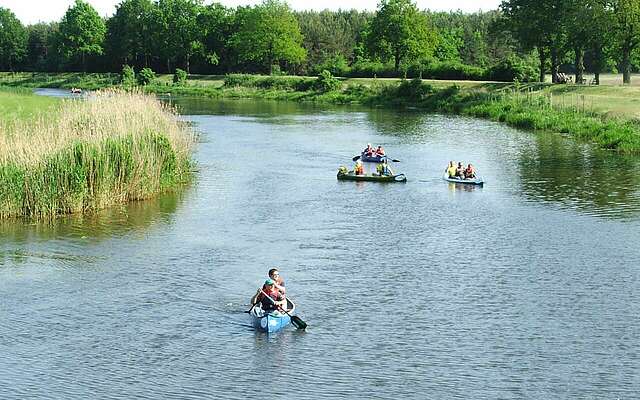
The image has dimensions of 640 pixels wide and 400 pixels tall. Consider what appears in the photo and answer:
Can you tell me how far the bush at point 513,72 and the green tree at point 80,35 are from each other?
8643 cm

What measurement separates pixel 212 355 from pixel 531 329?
9.53 meters

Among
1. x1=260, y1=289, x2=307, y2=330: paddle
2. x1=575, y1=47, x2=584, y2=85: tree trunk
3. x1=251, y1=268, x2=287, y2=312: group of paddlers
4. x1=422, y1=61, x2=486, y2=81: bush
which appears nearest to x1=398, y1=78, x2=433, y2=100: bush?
x1=422, y1=61, x2=486, y2=81: bush

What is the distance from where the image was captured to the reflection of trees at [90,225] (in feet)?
119

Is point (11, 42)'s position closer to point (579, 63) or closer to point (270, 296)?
point (579, 63)

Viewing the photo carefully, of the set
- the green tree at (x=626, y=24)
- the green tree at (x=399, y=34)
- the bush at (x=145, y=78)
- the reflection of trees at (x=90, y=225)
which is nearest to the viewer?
the reflection of trees at (x=90, y=225)

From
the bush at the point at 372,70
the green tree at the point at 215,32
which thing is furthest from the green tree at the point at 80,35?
the bush at the point at 372,70

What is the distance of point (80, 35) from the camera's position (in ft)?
567

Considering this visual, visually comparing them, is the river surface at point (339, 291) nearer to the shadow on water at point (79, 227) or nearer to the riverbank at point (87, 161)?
the shadow on water at point (79, 227)

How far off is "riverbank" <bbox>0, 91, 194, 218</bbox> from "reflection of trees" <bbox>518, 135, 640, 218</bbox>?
2012cm

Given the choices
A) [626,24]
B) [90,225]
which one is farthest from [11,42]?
[90,225]

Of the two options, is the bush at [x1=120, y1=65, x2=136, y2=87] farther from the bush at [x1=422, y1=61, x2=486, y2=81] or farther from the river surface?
the river surface

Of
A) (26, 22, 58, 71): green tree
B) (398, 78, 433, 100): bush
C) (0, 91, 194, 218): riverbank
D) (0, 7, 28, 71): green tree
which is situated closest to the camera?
(0, 91, 194, 218): riverbank

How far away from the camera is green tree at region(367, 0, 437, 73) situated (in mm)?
128500

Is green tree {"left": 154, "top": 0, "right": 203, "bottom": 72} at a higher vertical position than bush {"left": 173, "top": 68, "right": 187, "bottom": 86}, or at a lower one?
higher
